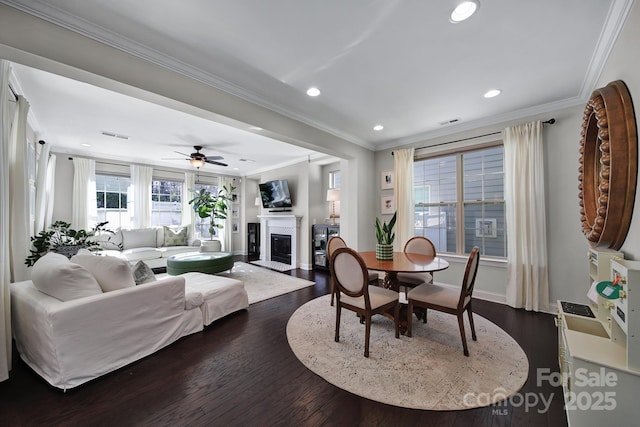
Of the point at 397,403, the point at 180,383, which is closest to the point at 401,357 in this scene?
the point at 397,403

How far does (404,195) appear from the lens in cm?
414

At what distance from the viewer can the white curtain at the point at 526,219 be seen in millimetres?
2930

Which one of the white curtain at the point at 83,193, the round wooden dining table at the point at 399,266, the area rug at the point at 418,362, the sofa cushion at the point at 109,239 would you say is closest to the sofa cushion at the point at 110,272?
the area rug at the point at 418,362

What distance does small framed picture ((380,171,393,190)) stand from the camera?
Answer: 445cm

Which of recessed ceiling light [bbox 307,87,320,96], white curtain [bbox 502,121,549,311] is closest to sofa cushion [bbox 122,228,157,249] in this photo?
recessed ceiling light [bbox 307,87,320,96]

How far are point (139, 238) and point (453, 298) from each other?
6175 mm

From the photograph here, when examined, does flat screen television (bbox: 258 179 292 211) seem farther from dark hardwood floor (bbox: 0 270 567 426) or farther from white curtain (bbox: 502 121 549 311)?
white curtain (bbox: 502 121 549 311)

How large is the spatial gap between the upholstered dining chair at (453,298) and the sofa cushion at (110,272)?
261cm

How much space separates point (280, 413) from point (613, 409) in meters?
1.70

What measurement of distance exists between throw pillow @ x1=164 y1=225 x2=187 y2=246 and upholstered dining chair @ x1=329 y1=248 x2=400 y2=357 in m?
4.88

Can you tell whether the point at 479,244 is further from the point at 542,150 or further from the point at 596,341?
the point at 596,341

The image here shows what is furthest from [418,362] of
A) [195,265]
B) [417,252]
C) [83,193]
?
[83,193]

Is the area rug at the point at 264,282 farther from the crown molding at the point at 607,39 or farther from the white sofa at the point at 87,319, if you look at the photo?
the crown molding at the point at 607,39

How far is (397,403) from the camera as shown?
1524 millimetres
